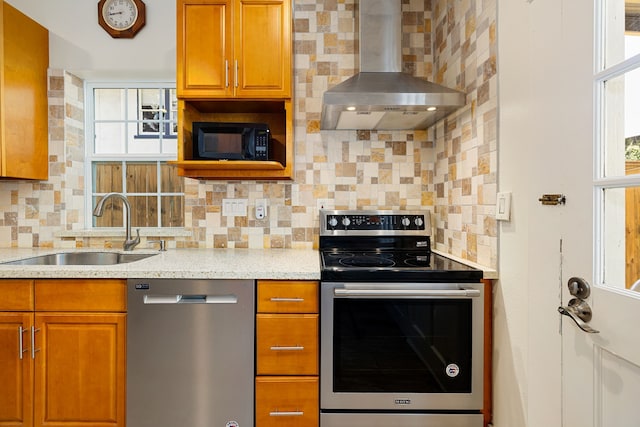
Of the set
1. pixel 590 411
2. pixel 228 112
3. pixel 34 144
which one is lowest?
pixel 590 411

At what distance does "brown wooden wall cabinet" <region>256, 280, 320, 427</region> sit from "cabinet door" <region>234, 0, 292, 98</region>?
1.23 metres

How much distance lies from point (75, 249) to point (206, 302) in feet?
4.29

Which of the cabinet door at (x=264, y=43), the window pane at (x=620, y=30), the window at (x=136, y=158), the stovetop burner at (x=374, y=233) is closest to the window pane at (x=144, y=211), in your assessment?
the window at (x=136, y=158)

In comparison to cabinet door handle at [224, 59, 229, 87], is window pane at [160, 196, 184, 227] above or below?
below

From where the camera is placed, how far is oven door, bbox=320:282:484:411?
1.57 meters

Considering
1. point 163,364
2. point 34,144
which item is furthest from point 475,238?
point 34,144

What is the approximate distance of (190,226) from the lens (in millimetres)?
2359

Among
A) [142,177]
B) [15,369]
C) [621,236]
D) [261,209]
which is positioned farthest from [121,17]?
[621,236]

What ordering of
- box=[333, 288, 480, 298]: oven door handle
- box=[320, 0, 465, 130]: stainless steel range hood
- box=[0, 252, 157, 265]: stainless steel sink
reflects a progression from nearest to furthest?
box=[333, 288, 480, 298]: oven door handle < box=[320, 0, 465, 130]: stainless steel range hood < box=[0, 252, 157, 265]: stainless steel sink

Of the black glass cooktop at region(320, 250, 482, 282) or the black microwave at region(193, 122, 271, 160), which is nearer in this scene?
the black glass cooktop at region(320, 250, 482, 282)

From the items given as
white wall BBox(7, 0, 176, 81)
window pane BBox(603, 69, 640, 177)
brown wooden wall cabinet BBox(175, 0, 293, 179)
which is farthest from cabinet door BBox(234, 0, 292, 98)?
window pane BBox(603, 69, 640, 177)

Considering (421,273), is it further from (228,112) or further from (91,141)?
(91,141)

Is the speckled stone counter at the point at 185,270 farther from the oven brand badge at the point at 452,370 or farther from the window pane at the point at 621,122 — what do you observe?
the window pane at the point at 621,122

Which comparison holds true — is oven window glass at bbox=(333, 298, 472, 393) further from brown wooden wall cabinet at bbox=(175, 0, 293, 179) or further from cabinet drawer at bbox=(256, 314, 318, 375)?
brown wooden wall cabinet at bbox=(175, 0, 293, 179)
